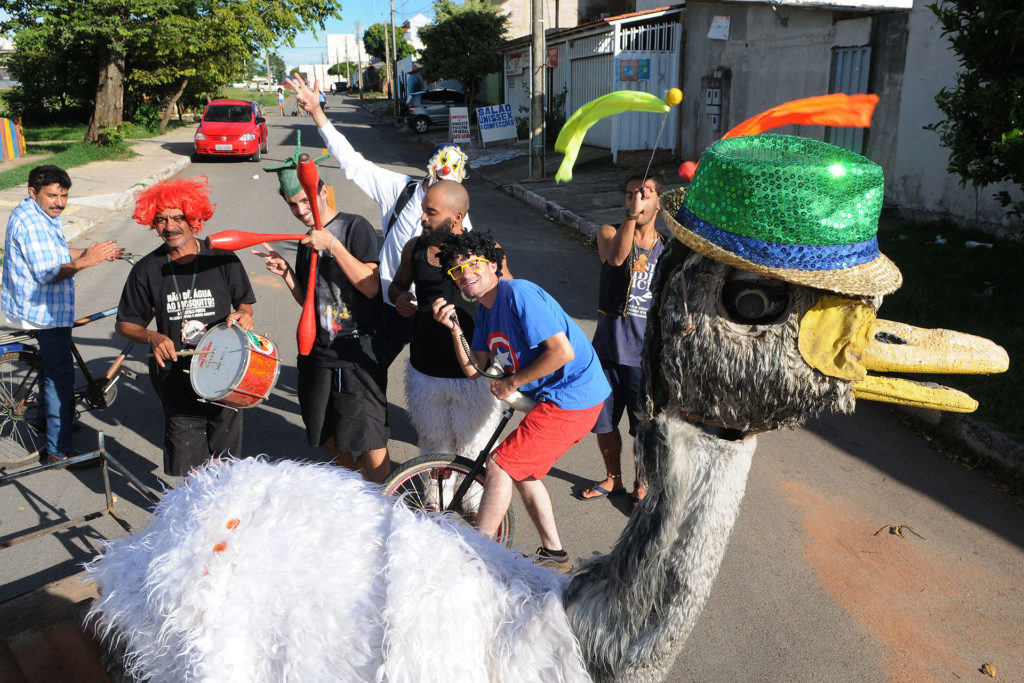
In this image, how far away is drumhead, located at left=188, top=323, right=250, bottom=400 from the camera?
3781 mm

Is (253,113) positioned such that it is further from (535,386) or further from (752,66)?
(535,386)

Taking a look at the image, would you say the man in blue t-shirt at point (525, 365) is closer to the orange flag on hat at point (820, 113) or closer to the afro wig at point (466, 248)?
the afro wig at point (466, 248)

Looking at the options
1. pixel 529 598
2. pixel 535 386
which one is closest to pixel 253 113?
pixel 535 386

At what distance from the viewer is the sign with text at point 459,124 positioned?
2261 centimetres

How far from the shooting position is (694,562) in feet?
5.14

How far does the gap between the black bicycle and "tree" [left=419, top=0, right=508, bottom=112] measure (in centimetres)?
2577

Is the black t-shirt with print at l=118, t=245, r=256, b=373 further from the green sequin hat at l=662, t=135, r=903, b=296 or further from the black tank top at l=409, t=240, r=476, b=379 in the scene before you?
the green sequin hat at l=662, t=135, r=903, b=296

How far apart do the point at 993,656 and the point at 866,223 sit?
10.1 ft

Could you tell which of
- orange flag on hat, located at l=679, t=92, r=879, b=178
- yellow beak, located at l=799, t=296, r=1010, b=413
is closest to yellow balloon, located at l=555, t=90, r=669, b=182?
orange flag on hat, located at l=679, t=92, r=879, b=178

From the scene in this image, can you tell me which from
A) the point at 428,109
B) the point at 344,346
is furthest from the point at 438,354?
the point at 428,109

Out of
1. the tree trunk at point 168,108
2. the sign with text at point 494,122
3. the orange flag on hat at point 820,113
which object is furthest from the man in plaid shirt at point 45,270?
the tree trunk at point 168,108

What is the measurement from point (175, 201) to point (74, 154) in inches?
814

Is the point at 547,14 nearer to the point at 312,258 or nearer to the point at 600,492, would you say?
the point at 600,492

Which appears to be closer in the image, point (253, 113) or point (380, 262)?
point (380, 262)
